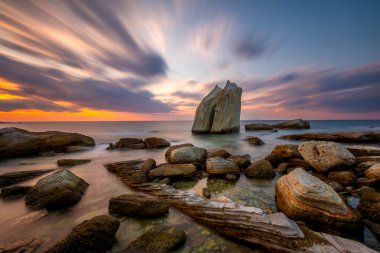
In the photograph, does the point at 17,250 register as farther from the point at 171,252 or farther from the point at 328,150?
the point at 328,150

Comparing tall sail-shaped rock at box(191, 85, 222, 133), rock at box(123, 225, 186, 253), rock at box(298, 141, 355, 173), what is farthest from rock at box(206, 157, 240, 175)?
tall sail-shaped rock at box(191, 85, 222, 133)

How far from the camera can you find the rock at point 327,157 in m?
6.00

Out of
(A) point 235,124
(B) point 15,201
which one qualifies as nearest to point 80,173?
(B) point 15,201

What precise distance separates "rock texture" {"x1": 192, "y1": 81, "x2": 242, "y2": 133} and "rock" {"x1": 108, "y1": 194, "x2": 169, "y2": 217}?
32699mm

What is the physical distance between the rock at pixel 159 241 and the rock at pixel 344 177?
5745 mm

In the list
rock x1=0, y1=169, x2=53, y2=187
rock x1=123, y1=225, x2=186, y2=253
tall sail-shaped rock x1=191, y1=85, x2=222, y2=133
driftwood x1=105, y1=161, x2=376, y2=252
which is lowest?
rock x1=0, y1=169, x2=53, y2=187

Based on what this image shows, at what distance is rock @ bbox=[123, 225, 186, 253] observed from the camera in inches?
103

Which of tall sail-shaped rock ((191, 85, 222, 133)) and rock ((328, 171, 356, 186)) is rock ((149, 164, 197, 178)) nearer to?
rock ((328, 171, 356, 186))

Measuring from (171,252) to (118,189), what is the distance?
349cm

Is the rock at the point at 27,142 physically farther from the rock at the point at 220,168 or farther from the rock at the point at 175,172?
the rock at the point at 220,168

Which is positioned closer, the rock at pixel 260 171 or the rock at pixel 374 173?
the rock at pixel 374 173

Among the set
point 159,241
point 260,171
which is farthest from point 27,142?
point 260,171

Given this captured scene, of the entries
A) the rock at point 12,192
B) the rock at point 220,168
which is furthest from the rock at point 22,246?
the rock at point 220,168

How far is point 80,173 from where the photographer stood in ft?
24.4
